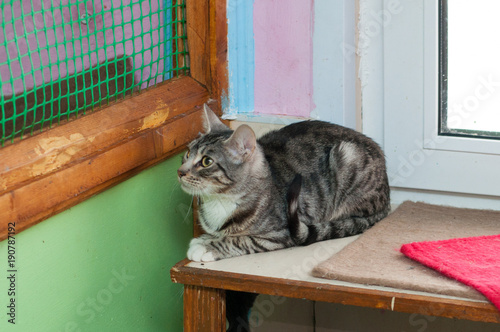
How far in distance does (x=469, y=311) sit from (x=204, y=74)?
1.05 metres

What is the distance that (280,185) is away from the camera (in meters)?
1.63

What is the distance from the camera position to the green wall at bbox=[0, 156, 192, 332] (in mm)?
1301

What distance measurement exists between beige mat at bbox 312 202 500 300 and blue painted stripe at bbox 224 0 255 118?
585 millimetres

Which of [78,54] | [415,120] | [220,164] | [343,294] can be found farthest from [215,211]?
[415,120]

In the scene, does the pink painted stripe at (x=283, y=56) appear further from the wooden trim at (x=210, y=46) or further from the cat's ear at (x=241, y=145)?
the cat's ear at (x=241, y=145)

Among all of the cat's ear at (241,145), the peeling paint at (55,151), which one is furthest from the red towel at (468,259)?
the peeling paint at (55,151)

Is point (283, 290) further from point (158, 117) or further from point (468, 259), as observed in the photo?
point (158, 117)

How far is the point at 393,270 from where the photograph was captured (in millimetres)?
1356

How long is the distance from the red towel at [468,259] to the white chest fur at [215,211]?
0.44 meters

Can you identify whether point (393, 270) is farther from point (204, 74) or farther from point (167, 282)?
point (204, 74)

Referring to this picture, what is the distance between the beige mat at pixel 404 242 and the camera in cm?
128

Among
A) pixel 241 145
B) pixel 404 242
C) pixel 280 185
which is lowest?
pixel 404 242

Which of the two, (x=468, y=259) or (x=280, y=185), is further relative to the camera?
(x=280, y=185)

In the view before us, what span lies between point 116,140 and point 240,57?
587mm
